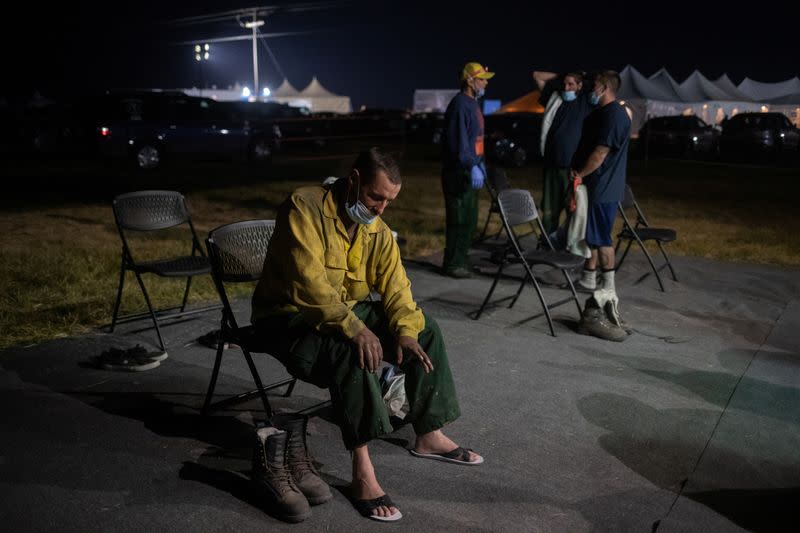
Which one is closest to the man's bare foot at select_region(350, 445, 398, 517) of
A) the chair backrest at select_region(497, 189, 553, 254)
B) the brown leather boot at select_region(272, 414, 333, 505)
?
the brown leather boot at select_region(272, 414, 333, 505)

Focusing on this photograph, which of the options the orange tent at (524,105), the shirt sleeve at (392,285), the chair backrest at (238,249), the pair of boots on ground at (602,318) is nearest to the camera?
the shirt sleeve at (392,285)

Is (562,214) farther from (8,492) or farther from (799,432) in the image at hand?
(8,492)

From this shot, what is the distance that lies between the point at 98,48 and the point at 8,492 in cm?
6202

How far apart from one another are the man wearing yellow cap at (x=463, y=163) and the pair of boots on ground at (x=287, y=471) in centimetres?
430

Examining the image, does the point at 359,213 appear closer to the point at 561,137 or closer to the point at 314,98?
the point at 561,137

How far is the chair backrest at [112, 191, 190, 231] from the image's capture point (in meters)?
5.21

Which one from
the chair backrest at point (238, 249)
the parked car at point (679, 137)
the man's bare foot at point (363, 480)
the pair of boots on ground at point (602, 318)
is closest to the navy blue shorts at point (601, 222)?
the pair of boots on ground at point (602, 318)

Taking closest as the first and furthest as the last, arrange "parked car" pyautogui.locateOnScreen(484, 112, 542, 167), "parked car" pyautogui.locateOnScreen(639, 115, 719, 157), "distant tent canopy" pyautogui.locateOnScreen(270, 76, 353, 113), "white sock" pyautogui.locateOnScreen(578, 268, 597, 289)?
1. "white sock" pyautogui.locateOnScreen(578, 268, 597, 289)
2. "parked car" pyautogui.locateOnScreen(484, 112, 542, 167)
3. "parked car" pyautogui.locateOnScreen(639, 115, 719, 157)
4. "distant tent canopy" pyautogui.locateOnScreen(270, 76, 353, 113)

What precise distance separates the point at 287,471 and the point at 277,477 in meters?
0.06

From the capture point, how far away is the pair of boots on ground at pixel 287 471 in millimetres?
2938

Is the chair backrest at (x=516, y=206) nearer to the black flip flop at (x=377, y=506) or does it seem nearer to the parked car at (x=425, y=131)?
the black flip flop at (x=377, y=506)

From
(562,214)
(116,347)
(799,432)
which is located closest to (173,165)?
(562,214)

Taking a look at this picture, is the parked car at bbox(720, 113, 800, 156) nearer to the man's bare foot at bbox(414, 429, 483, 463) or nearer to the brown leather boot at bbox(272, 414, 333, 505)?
the man's bare foot at bbox(414, 429, 483, 463)

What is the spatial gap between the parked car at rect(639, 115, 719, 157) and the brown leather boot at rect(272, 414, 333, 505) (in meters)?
21.8
